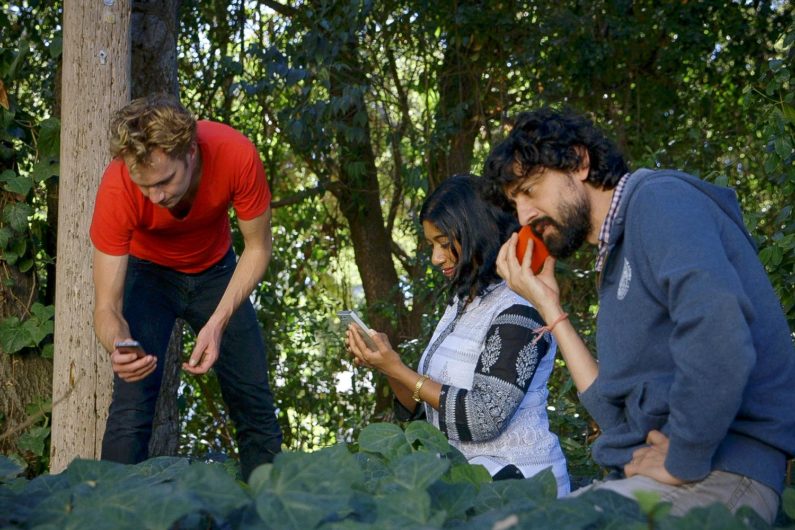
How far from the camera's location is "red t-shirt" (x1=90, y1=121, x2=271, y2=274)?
3.80 m

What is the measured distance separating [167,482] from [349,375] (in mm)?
7598

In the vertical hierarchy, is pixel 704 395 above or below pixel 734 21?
below

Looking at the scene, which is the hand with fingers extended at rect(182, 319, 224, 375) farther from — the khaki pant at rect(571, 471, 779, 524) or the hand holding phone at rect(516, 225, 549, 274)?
the khaki pant at rect(571, 471, 779, 524)

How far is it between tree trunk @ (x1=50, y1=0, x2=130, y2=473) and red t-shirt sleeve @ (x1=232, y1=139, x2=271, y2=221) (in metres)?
0.56

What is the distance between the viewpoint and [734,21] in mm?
8102

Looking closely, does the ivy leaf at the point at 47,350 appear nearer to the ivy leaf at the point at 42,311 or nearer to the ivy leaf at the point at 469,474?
the ivy leaf at the point at 42,311

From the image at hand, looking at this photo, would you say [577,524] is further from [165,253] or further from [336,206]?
[336,206]

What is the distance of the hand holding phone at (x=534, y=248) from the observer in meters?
2.74

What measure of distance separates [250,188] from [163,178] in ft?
1.58

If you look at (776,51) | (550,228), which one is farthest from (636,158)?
(550,228)

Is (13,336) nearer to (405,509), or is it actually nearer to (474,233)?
(474,233)

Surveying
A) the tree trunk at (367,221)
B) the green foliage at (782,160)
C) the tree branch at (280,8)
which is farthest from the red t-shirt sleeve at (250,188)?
the tree branch at (280,8)

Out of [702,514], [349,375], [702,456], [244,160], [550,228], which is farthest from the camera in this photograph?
[349,375]

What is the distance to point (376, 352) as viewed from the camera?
3.46 m
